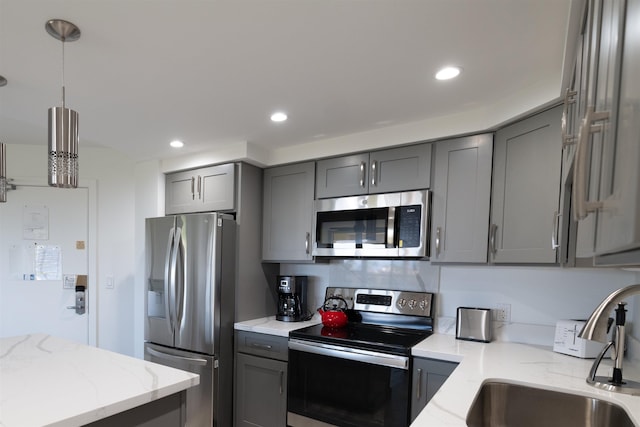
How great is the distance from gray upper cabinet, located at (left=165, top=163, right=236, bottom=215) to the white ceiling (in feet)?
1.61

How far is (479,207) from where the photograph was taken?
6.66 feet

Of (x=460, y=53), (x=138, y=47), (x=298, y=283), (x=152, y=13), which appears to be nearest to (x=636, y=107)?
(x=460, y=53)

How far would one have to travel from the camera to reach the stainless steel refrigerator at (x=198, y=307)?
249 cm

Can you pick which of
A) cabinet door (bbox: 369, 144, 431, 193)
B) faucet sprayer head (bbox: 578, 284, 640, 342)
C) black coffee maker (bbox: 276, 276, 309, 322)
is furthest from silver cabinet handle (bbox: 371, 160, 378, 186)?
faucet sprayer head (bbox: 578, 284, 640, 342)

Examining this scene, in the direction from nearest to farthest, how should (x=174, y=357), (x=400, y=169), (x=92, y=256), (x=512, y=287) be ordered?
1. (x=512, y=287)
2. (x=400, y=169)
3. (x=174, y=357)
4. (x=92, y=256)

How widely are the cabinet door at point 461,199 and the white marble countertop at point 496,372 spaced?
1.64ft

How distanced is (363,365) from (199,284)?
1.29 meters

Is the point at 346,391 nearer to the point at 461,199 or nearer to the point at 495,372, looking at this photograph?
the point at 495,372

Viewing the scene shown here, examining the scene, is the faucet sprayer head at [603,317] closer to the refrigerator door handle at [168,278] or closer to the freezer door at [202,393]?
the freezer door at [202,393]

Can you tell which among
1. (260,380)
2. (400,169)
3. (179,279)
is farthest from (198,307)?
(400,169)

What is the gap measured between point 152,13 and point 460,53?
3.87 feet

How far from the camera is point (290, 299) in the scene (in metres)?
2.78

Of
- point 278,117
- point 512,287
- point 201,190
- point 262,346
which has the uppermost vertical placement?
point 278,117

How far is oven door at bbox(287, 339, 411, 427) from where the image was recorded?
197 centimetres
